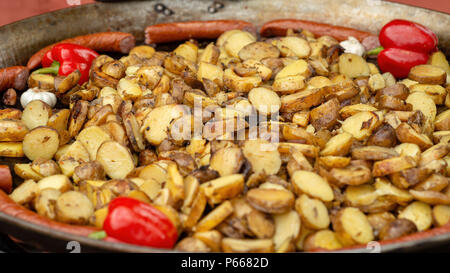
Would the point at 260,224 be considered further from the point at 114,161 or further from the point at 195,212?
the point at 114,161

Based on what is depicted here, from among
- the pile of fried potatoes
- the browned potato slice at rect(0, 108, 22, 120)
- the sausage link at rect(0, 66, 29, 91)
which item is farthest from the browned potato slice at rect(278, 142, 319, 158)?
the sausage link at rect(0, 66, 29, 91)

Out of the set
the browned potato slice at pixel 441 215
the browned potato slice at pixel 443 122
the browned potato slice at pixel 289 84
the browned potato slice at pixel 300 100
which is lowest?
the browned potato slice at pixel 441 215

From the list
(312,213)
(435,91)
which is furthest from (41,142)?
(435,91)

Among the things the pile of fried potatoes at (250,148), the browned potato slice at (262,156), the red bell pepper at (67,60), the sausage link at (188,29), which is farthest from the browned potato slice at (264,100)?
the red bell pepper at (67,60)

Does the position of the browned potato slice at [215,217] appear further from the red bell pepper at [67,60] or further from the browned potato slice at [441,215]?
the red bell pepper at [67,60]
